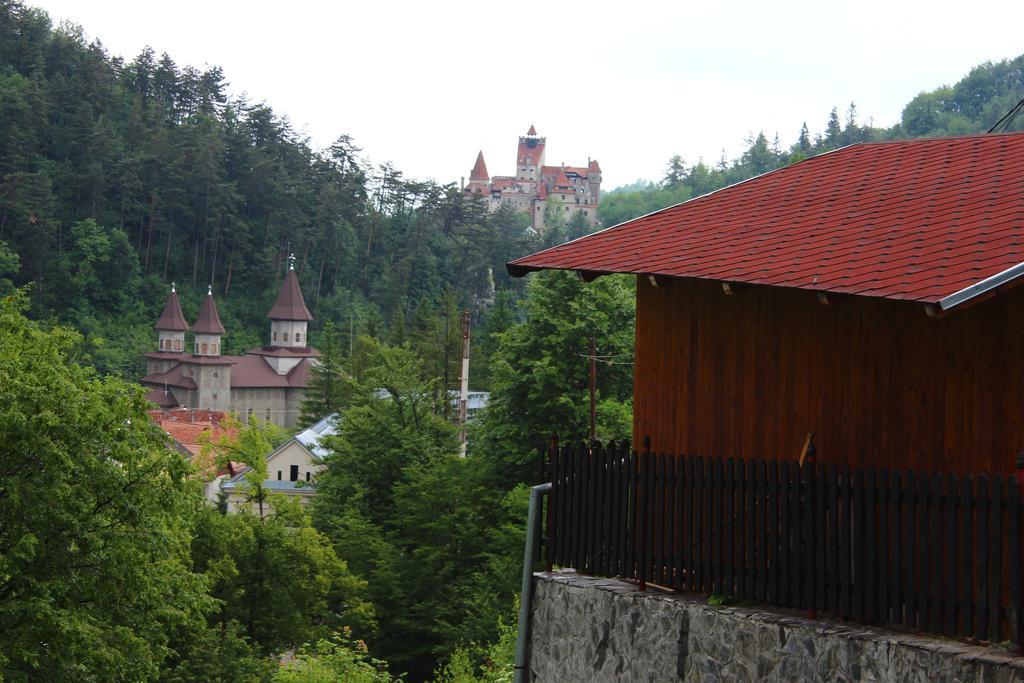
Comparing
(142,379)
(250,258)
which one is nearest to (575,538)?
(142,379)

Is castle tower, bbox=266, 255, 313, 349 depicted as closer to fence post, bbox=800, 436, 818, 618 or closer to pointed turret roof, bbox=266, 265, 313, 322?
pointed turret roof, bbox=266, 265, 313, 322

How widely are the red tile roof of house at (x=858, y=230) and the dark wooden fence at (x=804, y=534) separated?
46.2 inches

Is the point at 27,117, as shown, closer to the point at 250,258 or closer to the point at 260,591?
the point at 250,258

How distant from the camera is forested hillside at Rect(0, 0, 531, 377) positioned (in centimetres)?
11694

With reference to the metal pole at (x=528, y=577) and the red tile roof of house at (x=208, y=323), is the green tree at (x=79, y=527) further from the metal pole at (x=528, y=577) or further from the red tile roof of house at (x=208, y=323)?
the red tile roof of house at (x=208, y=323)

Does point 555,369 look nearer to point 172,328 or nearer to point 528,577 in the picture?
point 528,577

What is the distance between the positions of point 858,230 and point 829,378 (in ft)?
3.38

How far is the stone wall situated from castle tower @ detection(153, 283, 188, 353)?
95.5 meters

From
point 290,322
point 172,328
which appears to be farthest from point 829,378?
point 290,322

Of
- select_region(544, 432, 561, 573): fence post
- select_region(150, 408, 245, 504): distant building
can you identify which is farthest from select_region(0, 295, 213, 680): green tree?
select_region(150, 408, 245, 504): distant building

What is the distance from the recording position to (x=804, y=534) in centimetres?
769

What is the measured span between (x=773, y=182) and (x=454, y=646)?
22074 mm

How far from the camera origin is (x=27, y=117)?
12344 centimetres

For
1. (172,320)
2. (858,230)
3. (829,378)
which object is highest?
(172,320)
